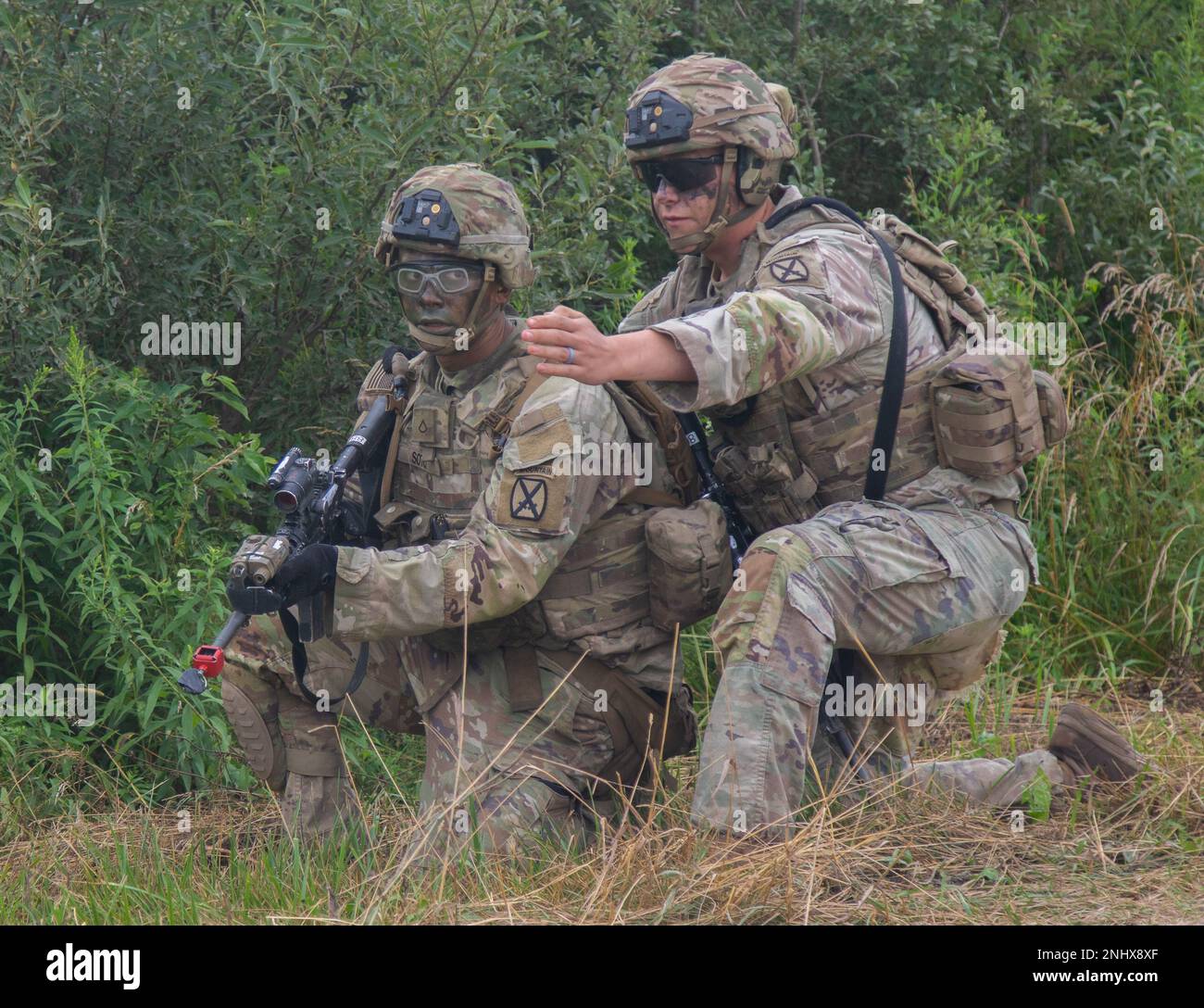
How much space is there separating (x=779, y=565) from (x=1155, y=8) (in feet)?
17.6

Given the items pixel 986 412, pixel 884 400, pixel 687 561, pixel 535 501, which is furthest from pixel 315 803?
pixel 986 412

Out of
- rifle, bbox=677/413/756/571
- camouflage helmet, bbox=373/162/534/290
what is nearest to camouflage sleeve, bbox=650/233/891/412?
rifle, bbox=677/413/756/571

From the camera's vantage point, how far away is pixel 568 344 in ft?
12.0

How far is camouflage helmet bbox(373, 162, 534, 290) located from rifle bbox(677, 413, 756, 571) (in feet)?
2.16

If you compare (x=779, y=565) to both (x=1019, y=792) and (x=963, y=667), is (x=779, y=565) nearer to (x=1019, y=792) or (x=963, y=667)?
(x=963, y=667)

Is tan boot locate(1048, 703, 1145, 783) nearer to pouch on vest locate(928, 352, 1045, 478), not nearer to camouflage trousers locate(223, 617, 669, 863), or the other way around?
pouch on vest locate(928, 352, 1045, 478)

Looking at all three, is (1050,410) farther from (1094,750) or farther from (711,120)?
(711,120)

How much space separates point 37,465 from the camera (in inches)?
211

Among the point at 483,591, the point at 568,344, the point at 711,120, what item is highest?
the point at 711,120

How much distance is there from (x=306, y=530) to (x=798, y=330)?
140 cm

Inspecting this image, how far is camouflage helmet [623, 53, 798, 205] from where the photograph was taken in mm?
4602

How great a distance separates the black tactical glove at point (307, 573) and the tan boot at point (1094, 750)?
2421 millimetres

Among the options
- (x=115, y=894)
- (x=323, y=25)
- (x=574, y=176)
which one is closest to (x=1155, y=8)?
(x=574, y=176)

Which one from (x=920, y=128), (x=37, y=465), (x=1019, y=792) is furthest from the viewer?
(x=920, y=128)
